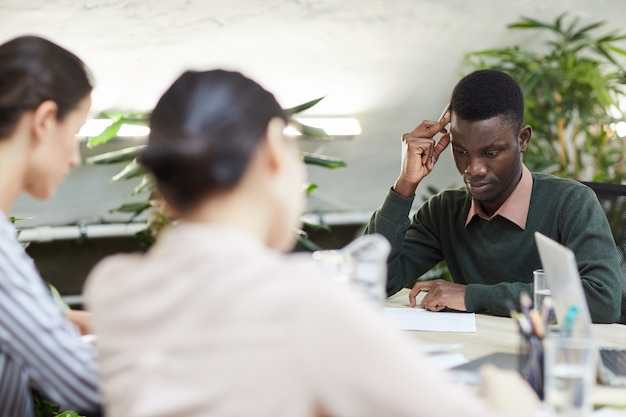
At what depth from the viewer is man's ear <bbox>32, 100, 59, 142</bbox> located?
1331 mm

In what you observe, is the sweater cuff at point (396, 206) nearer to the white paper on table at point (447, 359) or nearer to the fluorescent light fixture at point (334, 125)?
the white paper on table at point (447, 359)

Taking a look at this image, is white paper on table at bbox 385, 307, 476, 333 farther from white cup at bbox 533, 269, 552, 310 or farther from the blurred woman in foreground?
the blurred woman in foreground

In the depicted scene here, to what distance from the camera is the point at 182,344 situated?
2.86 ft

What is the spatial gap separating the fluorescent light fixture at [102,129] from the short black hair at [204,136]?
8.50 feet

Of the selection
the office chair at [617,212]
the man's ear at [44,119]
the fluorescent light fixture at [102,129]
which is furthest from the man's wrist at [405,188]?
the fluorescent light fixture at [102,129]

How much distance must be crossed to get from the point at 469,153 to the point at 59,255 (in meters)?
2.58

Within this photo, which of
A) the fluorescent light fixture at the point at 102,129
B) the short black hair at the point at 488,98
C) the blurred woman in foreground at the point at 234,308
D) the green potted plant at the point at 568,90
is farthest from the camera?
the green potted plant at the point at 568,90

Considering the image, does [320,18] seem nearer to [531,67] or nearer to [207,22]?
[207,22]

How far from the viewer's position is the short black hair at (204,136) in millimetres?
941

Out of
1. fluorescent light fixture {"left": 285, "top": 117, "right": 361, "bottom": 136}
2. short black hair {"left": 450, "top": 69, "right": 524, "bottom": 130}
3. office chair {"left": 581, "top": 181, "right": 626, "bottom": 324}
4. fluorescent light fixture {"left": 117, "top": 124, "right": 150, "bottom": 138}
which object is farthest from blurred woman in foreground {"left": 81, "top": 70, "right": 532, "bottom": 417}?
fluorescent light fixture {"left": 285, "top": 117, "right": 361, "bottom": 136}

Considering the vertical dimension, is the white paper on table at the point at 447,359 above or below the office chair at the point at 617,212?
above

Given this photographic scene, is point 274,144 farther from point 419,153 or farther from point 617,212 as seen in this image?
point 617,212

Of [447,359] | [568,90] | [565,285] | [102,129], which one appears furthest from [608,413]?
[568,90]

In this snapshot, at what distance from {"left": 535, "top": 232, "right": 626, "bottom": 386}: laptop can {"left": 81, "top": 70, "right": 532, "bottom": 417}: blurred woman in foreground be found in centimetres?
49
